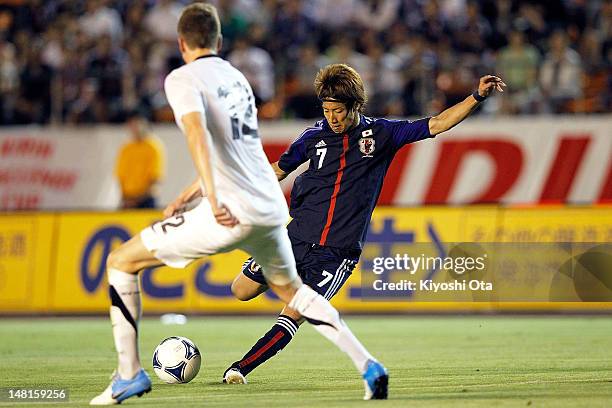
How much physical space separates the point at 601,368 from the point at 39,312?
32.0ft

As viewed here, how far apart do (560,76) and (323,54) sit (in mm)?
4137

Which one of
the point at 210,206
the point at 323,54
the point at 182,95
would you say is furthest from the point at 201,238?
the point at 323,54

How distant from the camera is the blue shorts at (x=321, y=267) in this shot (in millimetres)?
8938

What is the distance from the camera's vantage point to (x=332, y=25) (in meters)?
21.1

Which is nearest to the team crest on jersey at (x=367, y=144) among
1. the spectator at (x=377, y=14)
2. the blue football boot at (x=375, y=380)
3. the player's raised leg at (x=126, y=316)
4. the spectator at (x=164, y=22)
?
the blue football boot at (x=375, y=380)

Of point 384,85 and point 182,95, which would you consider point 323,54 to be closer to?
point 384,85

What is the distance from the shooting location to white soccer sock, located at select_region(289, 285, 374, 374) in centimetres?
757

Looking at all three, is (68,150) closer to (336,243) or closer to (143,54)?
(143,54)

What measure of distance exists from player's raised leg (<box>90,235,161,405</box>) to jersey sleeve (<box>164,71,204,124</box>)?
0.90 m

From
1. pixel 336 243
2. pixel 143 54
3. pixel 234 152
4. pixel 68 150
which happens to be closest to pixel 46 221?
pixel 68 150

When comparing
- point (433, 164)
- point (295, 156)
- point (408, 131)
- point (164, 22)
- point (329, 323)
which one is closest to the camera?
point (329, 323)

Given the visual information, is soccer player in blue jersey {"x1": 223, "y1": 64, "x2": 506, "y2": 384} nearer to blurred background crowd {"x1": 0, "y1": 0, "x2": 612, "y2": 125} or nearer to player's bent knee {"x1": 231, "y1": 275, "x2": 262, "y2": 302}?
player's bent knee {"x1": 231, "y1": 275, "x2": 262, "y2": 302}

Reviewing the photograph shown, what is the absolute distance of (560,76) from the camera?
1902 cm

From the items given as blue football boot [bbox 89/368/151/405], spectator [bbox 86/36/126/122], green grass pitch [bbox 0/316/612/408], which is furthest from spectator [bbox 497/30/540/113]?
blue football boot [bbox 89/368/151/405]
